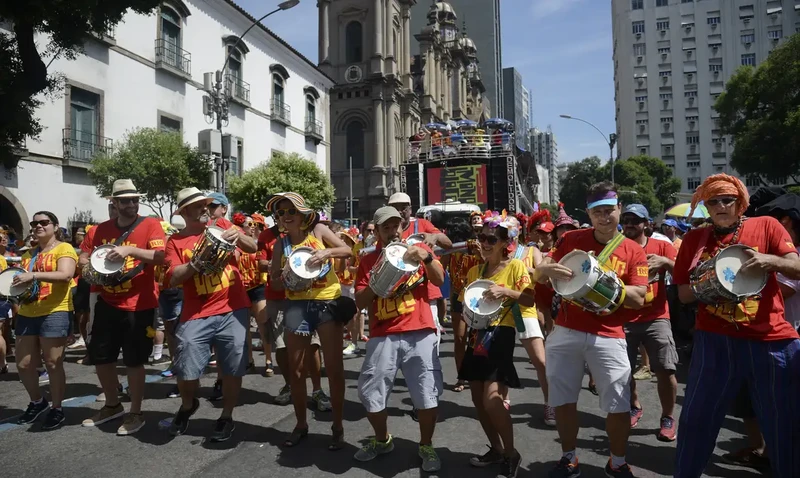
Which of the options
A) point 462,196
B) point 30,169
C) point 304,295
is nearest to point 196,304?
point 304,295

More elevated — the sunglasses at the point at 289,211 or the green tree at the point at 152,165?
the green tree at the point at 152,165

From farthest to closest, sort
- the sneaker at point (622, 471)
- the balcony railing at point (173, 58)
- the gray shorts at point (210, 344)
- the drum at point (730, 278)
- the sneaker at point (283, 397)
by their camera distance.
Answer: the balcony railing at point (173, 58) → the sneaker at point (283, 397) → the gray shorts at point (210, 344) → the sneaker at point (622, 471) → the drum at point (730, 278)

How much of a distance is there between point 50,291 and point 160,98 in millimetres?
19415

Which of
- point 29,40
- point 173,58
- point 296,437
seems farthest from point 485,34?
point 296,437

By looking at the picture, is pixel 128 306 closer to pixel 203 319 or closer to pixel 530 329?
pixel 203 319

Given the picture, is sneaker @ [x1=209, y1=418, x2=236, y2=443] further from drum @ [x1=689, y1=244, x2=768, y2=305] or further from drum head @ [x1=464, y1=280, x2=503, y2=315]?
drum @ [x1=689, y1=244, x2=768, y2=305]

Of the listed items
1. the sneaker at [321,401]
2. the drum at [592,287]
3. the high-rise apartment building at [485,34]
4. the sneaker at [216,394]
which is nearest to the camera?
the drum at [592,287]

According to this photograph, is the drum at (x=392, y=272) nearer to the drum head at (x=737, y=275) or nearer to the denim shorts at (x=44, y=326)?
the drum head at (x=737, y=275)

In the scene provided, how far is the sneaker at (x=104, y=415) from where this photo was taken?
569cm

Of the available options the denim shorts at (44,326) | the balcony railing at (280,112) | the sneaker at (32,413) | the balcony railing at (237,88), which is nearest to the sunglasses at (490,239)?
the denim shorts at (44,326)

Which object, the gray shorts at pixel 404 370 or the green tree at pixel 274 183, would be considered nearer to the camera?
the gray shorts at pixel 404 370

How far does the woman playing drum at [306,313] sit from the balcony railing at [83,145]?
55.0 feet

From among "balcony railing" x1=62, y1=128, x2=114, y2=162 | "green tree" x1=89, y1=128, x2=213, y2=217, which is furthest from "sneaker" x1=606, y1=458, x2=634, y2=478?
"balcony railing" x1=62, y1=128, x2=114, y2=162

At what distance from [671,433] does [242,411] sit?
13.6 ft
